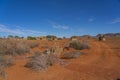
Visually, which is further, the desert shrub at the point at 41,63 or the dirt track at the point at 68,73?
the desert shrub at the point at 41,63

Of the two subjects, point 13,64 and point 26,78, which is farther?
point 13,64

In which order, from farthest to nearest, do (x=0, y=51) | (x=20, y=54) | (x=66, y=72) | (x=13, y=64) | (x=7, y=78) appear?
(x=20, y=54) → (x=0, y=51) → (x=13, y=64) → (x=66, y=72) → (x=7, y=78)

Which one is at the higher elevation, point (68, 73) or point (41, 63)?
point (41, 63)

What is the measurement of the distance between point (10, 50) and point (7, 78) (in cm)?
496

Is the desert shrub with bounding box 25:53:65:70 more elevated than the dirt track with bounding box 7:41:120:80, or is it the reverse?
the desert shrub with bounding box 25:53:65:70

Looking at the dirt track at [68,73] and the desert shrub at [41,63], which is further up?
the desert shrub at [41,63]

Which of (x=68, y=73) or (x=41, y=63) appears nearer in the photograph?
(x=68, y=73)

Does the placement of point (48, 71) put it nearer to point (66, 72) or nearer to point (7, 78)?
point (66, 72)

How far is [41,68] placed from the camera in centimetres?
930

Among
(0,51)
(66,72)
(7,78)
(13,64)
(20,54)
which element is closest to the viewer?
(7,78)

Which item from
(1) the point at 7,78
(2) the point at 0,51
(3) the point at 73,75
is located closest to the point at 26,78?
(1) the point at 7,78

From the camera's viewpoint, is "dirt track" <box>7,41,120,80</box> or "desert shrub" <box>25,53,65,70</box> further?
"desert shrub" <box>25,53,65,70</box>

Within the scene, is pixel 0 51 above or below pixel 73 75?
above

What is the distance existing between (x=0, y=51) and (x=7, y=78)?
4.75 metres
